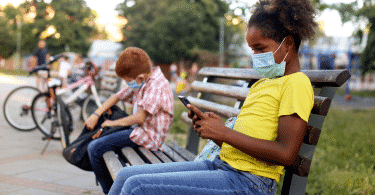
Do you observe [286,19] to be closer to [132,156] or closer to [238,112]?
[238,112]

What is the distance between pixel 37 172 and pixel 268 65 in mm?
3149

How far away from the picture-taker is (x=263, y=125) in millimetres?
1755

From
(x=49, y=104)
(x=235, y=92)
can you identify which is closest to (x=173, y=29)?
(x=49, y=104)

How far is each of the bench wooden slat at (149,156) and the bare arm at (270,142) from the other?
0.99 meters

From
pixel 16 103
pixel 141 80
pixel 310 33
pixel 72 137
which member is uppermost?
pixel 310 33

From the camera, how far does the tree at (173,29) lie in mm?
43719

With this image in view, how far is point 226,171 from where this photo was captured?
178cm

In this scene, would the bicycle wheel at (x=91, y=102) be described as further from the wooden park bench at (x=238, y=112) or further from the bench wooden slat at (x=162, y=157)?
the bench wooden slat at (x=162, y=157)

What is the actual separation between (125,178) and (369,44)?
831 inches

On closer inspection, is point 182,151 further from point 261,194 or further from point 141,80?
point 261,194

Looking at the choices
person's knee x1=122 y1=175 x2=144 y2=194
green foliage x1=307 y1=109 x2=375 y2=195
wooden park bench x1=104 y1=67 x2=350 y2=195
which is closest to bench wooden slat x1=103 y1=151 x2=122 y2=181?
wooden park bench x1=104 y1=67 x2=350 y2=195

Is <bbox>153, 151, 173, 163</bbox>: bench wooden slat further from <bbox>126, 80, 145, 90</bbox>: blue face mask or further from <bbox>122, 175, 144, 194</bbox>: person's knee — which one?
<bbox>122, 175, 144, 194</bbox>: person's knee

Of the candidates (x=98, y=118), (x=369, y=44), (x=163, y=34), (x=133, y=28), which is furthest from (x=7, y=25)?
(x=98, y=118)

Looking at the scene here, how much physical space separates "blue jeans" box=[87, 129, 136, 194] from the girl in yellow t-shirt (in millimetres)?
1067
